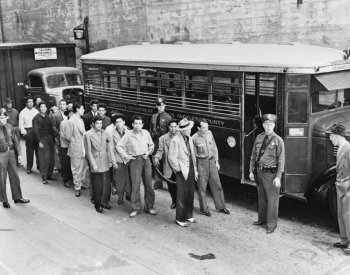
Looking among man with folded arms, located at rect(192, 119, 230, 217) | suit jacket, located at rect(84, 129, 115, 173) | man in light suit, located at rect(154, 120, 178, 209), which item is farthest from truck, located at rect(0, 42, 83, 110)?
man with folded arms, located at rect(192, 119, 230, 217)

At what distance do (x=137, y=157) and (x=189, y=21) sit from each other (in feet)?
24.4

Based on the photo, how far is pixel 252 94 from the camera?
8688 mm

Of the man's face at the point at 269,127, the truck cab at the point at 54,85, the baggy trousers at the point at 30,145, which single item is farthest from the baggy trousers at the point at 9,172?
the truck cab at the point at 54,85

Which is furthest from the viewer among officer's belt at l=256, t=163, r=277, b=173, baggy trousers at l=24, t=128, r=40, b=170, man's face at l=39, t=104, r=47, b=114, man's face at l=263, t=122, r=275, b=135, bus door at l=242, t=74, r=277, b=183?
baggy trousers at l=24, t=128, r=40, b=170

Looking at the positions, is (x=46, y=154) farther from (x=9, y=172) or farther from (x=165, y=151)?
(x=165, y=151)

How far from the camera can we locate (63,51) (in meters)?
15.7

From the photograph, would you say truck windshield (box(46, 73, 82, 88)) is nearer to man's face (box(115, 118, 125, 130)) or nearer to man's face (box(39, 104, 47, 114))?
man's face (box(39, 104, 47, 114))

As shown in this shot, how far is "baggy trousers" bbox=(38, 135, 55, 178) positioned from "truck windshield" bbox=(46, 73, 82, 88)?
4529mm

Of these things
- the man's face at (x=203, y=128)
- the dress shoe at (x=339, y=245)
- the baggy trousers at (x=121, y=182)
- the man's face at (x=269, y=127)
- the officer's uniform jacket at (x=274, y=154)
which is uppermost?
the man's face at (x=269, y=127)

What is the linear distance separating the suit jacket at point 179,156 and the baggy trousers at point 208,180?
0.52 meters

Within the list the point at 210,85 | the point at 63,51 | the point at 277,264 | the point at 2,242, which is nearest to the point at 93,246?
the point at 2,242

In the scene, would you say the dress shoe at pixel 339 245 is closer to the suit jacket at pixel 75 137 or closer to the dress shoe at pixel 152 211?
the dress shoe at pixel 152 211

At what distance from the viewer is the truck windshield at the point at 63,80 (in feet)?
45.5

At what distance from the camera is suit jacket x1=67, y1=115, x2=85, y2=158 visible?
28.9 ft
